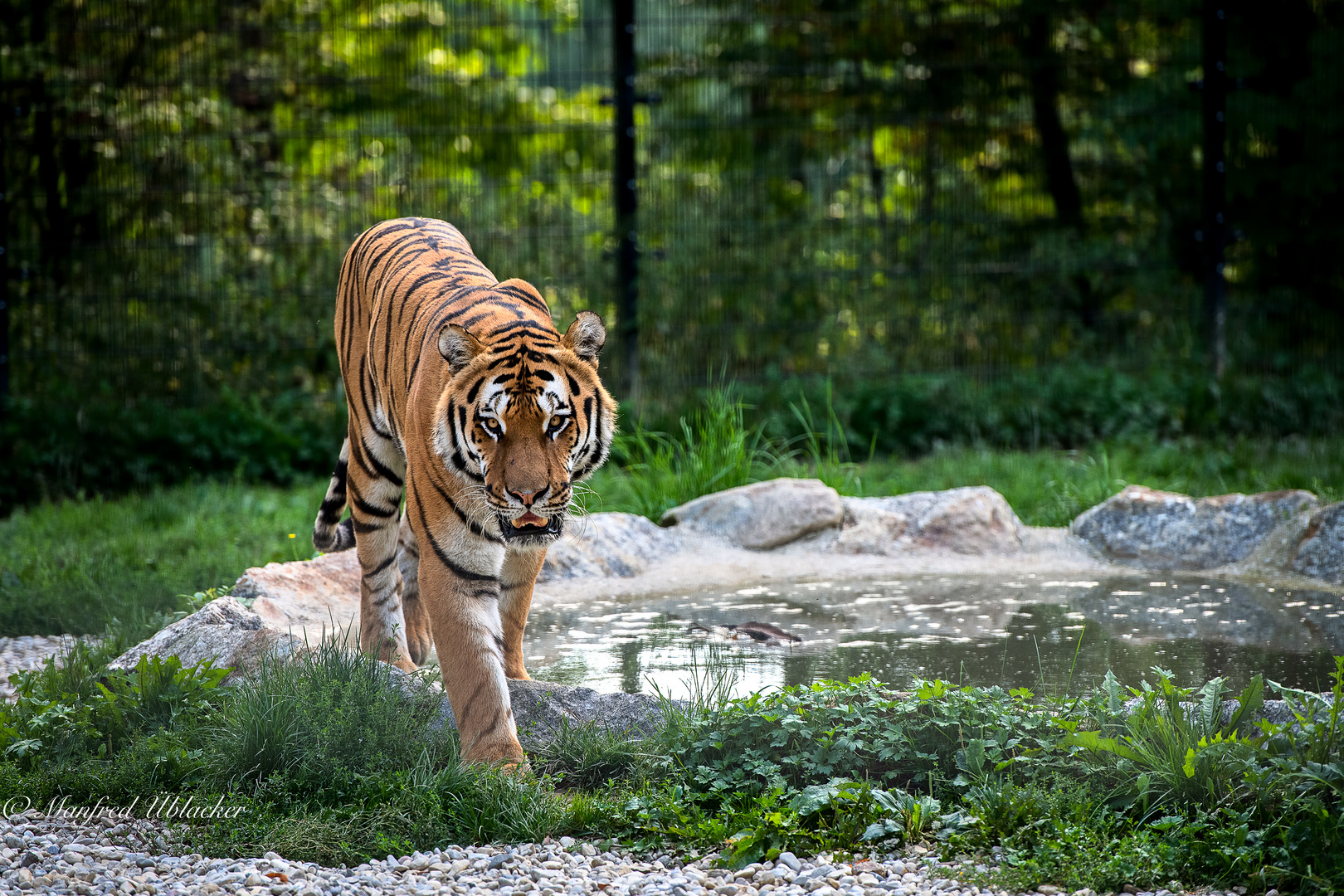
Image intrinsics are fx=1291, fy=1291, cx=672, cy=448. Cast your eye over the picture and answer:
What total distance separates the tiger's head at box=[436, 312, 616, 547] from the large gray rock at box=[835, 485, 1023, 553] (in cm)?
293

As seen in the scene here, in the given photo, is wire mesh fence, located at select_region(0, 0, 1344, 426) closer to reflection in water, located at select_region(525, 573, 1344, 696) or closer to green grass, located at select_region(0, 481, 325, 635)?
green grass, located at select_region(0, 481, 325, 635)

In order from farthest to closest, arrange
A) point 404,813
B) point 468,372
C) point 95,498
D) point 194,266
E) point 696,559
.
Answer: point 194,266 < point 95,498 < point 696,559 < point 468,372 < point 404,813

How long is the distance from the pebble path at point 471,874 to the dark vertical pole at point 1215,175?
284 inches

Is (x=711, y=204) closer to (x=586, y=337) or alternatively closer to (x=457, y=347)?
(x=586, y=337)

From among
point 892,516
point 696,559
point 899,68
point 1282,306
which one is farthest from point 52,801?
point 1282,306

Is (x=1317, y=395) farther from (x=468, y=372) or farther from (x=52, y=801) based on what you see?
(x=52, y=801)

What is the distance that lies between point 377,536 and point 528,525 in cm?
133

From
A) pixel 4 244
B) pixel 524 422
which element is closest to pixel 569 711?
pixel 524 422

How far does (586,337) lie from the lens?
3.73 metres

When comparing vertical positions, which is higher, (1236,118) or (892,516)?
(1236,118)

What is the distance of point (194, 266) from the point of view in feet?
28.1

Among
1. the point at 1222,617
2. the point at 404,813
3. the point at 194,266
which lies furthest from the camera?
the point at 194,266

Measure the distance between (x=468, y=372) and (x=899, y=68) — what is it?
6387 mm

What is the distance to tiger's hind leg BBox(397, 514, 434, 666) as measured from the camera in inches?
189
